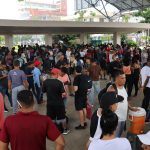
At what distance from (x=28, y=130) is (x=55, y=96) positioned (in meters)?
3.46

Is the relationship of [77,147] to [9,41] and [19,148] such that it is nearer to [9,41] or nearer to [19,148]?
[19,148]

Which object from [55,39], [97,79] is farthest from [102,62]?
[55,39]

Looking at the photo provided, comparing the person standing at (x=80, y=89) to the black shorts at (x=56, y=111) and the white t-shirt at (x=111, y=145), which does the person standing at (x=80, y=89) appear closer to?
the black shorts at (x=56, y=111)

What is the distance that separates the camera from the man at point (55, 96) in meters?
6.80

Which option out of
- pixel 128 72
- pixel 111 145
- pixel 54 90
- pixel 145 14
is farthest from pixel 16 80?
pixel 145 14

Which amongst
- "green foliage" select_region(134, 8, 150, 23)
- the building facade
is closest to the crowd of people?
"green foliage" select_region(134, 8, 150, 23)

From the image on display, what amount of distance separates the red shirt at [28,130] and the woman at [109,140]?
1.93 ft

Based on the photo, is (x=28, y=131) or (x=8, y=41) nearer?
(x=28, y=131)

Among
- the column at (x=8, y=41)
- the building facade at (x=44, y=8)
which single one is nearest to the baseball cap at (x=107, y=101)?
the column at (x=8, y=41)

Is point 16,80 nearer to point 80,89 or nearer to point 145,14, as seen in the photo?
point 80,89

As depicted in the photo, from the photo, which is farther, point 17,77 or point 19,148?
point 17,77

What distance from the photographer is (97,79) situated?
10.0m

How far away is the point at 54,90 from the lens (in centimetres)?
682

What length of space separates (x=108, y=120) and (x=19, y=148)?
3.52 ft
